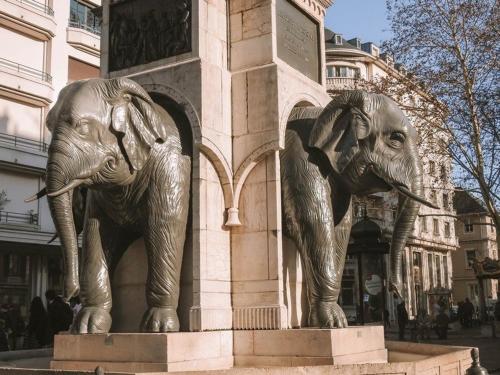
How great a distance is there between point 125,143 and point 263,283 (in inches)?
78.9

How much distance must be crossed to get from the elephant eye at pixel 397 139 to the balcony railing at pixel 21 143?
24363mm

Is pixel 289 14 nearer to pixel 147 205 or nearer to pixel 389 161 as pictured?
pixel 389 161

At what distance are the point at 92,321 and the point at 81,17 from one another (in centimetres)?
2981

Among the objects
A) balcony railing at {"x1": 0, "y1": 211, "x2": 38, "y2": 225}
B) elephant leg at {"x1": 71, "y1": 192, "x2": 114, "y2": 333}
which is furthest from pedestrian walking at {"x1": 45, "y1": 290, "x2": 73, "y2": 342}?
balcony railing at {"x1": 0, "y1": 211, "x2": 38, "y2": 225}

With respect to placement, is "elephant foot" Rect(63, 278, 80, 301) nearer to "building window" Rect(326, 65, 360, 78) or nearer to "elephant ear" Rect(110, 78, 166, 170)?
"elephant ear" Rect(110, 78, 166, 170)

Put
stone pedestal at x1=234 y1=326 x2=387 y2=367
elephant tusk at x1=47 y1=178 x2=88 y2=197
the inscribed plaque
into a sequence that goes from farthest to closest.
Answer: the inscribed plaque → stone pedestal at x1=234 y1=326 x2=387 y2=367 → elephant tusk at x1=47 y1=178 x2=88 y2=197

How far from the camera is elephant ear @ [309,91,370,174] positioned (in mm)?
7074

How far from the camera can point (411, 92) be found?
24.0 meters

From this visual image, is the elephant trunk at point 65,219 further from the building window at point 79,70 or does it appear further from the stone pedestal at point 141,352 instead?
the building window at point 79,70

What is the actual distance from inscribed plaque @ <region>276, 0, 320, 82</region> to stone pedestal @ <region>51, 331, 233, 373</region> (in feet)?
11.2

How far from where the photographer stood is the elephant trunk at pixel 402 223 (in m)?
7.15

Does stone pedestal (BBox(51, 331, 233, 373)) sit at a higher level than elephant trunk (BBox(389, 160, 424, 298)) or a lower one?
lower

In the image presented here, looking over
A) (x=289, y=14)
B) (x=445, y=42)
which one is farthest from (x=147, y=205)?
(x=445, y=42)

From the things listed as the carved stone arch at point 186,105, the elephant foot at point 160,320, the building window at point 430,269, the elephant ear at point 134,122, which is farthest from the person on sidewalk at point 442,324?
the building window at point 430,269
